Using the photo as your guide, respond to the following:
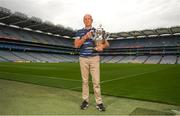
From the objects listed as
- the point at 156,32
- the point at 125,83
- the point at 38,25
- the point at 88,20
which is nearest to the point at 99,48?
the point at 88,20

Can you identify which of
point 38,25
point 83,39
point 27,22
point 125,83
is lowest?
point 125,83

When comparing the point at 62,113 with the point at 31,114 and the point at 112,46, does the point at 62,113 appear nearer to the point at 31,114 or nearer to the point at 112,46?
the point at 31,114

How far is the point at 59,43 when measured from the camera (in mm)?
97438

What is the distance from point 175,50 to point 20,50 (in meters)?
65.7

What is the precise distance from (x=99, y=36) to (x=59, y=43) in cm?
9322

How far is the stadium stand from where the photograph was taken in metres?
70.6

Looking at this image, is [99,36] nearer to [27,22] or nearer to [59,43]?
[27,22]

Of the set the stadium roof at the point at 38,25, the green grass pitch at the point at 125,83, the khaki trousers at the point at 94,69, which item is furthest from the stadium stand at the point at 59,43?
the khaki trousers at the point at 94,69

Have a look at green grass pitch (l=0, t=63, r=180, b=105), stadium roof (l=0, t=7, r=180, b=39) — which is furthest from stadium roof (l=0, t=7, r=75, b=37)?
green grass pitch (l=0, t=63, r=180, b=105)

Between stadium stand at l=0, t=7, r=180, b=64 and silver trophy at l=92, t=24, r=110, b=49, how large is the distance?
190 ft

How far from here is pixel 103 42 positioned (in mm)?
5684

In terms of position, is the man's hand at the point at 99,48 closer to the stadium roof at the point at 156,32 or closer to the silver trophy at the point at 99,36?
the silver trophy at the point at 99,36

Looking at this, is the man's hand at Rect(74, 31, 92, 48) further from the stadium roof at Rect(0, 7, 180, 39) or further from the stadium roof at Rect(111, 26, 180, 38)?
the stadium roof at Rect(111, 26, 180, 38)

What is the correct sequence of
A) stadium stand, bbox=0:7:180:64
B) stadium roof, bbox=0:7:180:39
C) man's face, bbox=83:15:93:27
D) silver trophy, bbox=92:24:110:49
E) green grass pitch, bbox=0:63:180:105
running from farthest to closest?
stadium stand, bbox=0:7:180:64, stadium roof, bbox=0:7:180:39, green grass pitch, bbox=0:63:180:105, man's face, bbox=83:15:93:27, silver trophy, bbox=92:24:110:49
